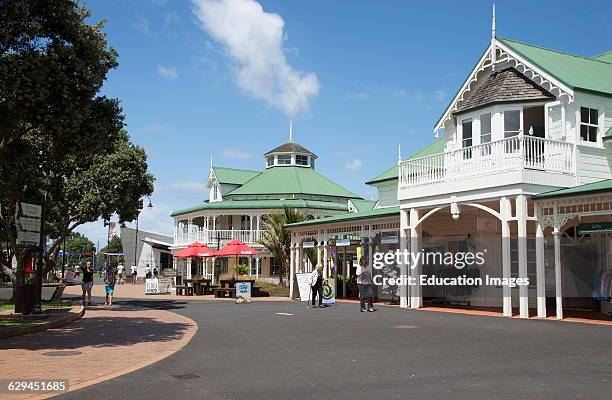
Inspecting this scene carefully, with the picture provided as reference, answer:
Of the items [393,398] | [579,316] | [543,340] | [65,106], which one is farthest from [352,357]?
[579,316]

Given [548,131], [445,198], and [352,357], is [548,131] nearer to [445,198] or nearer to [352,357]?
[445,198]

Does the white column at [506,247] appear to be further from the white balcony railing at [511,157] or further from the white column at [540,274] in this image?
the white balcony railing at [511,157]

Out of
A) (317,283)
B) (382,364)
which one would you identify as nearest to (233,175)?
(317,283)

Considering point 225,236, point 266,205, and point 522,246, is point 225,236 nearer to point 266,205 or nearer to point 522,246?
point 266,205

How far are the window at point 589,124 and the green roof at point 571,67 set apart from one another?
0.70 metres

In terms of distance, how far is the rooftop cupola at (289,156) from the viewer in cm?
5459

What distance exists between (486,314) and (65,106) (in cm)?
1415

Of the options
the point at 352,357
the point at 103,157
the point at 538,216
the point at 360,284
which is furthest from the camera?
the point at 103,157

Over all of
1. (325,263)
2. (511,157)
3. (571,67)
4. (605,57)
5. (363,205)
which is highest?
(605,57)

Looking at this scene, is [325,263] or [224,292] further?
[224,292]

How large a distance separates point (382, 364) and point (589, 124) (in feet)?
45.7

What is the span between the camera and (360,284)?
21.6 meters

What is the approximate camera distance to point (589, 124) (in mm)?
20266

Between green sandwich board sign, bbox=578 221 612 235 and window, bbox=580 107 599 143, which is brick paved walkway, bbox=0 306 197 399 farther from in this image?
window, bbox=580 107 599 143
